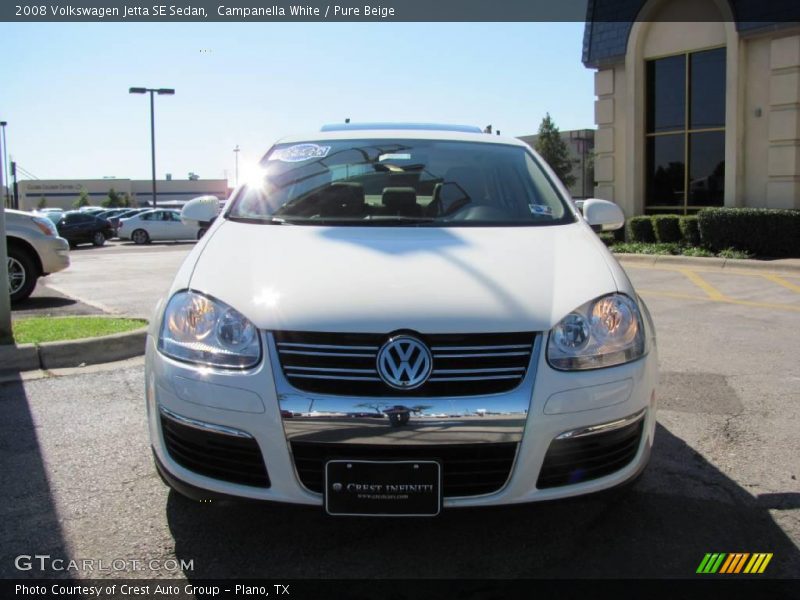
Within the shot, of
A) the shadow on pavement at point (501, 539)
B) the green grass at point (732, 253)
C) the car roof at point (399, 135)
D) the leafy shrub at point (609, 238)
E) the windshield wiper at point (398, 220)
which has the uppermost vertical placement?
the car roof at point (399, 135)

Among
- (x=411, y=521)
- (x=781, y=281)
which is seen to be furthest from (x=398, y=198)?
(x=781, y=281)

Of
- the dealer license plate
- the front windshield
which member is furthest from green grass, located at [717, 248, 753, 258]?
the dealer license plate

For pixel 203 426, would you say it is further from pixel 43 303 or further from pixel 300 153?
pixel 43 303

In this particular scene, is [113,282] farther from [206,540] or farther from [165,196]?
[165,196]

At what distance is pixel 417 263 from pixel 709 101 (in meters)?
14.5

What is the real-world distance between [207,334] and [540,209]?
1.83 meters

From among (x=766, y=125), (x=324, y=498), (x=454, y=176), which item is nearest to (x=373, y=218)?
(x=454, y=176)

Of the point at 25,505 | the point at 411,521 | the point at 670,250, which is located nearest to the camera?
the point at 411,521

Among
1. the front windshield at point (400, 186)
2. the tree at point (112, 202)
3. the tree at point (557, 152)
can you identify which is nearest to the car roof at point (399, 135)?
the front windshield at point (400, 186)

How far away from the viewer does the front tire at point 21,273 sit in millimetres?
8883

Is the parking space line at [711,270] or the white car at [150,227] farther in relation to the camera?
the white car at [150,227]

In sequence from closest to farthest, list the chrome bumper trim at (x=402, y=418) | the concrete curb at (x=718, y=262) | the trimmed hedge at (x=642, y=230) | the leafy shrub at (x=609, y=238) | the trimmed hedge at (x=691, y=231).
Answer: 1. the chrome bumper trim at (x=402, y=418)
2. the concrete curb at (x=718, y=262)
3. the trimmed hedge at (x=691, y=231)
4. the trimmed hedge at (x=642, y=230)
5. the leafy shrub at (x=609, y=238)

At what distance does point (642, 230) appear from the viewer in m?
15.5

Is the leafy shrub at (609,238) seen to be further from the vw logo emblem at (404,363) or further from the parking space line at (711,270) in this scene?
the vw logo emblem at (404,363)
